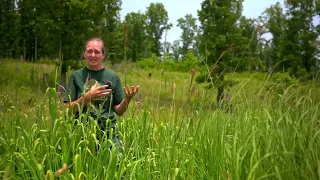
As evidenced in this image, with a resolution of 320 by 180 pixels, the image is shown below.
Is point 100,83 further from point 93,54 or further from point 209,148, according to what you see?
point 209,148

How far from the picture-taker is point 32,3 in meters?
12.5

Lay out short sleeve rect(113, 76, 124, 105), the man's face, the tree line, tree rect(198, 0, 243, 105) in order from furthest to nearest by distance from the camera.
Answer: tree rect(198, 0, 243, 105) → the tree line → short sleeve rect(113, 76, 124, 105) → the man's face

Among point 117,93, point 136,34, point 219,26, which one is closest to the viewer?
point 117,93

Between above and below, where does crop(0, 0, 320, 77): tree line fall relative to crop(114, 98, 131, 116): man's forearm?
above

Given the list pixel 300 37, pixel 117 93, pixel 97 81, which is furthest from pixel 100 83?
pixel 300 37

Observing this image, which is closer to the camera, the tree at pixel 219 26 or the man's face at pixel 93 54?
the man's face at pixel 93 54

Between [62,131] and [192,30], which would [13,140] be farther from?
[192,30]

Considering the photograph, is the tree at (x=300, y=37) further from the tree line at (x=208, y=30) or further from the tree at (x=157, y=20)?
the tree at (x=157, y=20)

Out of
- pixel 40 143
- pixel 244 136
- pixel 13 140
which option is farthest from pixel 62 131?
pixel 244 136

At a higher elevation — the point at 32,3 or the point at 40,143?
the point at 32,3

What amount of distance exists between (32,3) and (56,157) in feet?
37.3

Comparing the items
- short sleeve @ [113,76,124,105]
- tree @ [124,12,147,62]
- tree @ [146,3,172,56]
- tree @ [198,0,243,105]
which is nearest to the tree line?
tree @ [198,0,243,105]

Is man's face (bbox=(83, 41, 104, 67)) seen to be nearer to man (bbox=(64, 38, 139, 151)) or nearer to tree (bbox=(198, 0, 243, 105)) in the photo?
man (bbox=(64, 38, 139, 151))

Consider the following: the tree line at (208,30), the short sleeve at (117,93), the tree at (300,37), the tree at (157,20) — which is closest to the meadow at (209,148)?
the short sleeve at (117,93)
